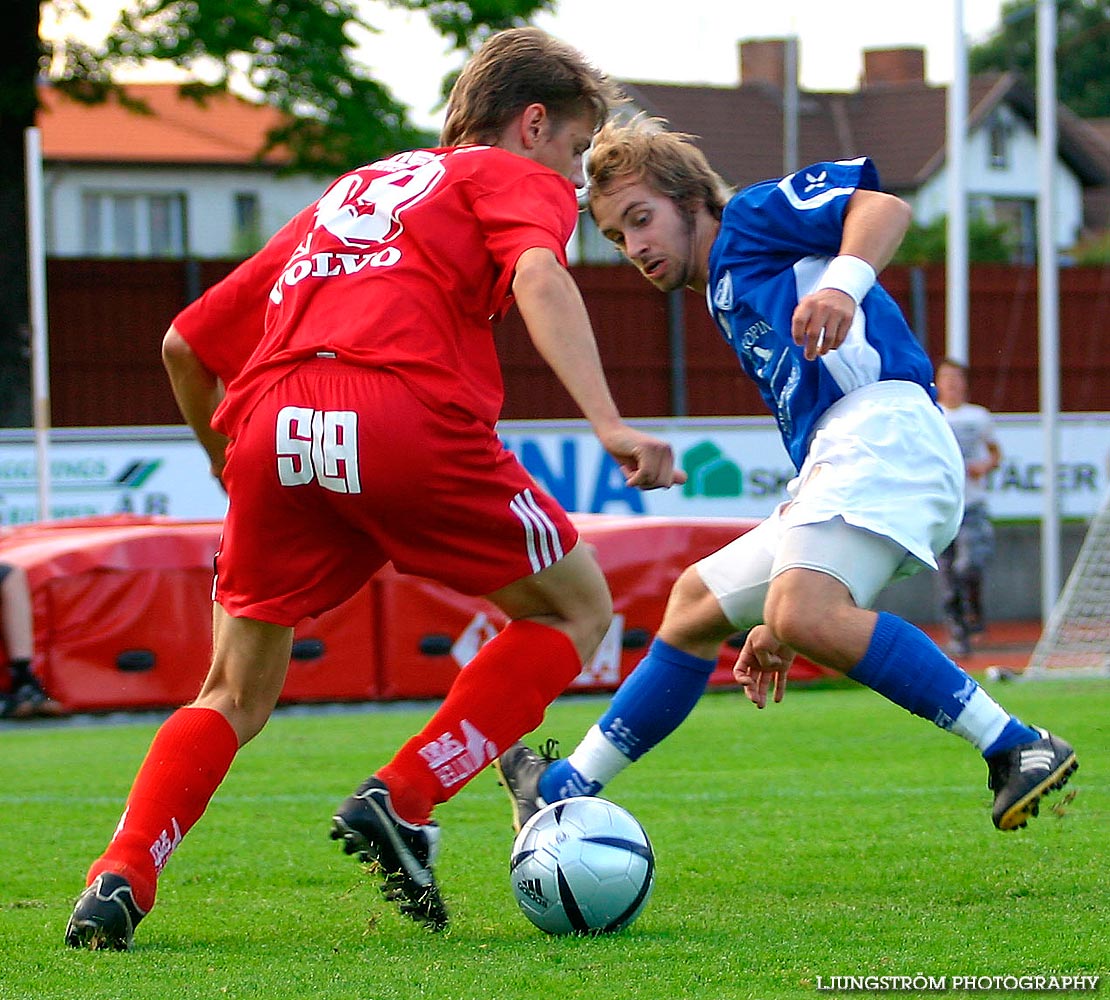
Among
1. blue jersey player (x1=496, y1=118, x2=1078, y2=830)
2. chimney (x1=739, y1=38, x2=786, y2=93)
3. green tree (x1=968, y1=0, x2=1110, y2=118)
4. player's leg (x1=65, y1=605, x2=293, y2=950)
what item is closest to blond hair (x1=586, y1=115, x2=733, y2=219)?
blue jersey player (x1=496, y1=118, x2=1078, y2=830)

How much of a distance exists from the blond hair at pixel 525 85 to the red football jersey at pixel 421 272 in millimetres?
152

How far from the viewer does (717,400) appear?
2077cm

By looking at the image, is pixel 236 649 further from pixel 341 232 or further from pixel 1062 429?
pixel 1062 429

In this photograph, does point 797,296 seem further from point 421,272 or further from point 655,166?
point 421,272

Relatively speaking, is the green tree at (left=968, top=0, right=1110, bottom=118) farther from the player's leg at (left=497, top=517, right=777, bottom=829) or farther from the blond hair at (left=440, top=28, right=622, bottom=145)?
the blond hair at (left=440, top=28, right=622, bottom=145)

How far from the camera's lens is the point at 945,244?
141ft

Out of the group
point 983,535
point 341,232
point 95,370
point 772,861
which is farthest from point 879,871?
point 95,370

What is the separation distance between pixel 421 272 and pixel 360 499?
1.66 feet

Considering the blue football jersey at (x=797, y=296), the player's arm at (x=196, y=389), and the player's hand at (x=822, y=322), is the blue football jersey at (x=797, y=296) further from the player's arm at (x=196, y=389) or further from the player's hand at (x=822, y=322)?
the player's arm at (x=196, y=389)

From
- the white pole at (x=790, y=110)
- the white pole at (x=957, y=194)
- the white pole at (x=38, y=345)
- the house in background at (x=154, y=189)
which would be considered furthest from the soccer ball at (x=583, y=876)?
the house in background at (x=154, y=189)

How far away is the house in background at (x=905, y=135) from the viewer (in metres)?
52.7

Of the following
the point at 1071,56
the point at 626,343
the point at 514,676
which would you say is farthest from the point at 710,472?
the point at 1071,56

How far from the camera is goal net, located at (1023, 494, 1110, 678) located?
11.7m

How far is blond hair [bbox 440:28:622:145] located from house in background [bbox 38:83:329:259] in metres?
44.3
